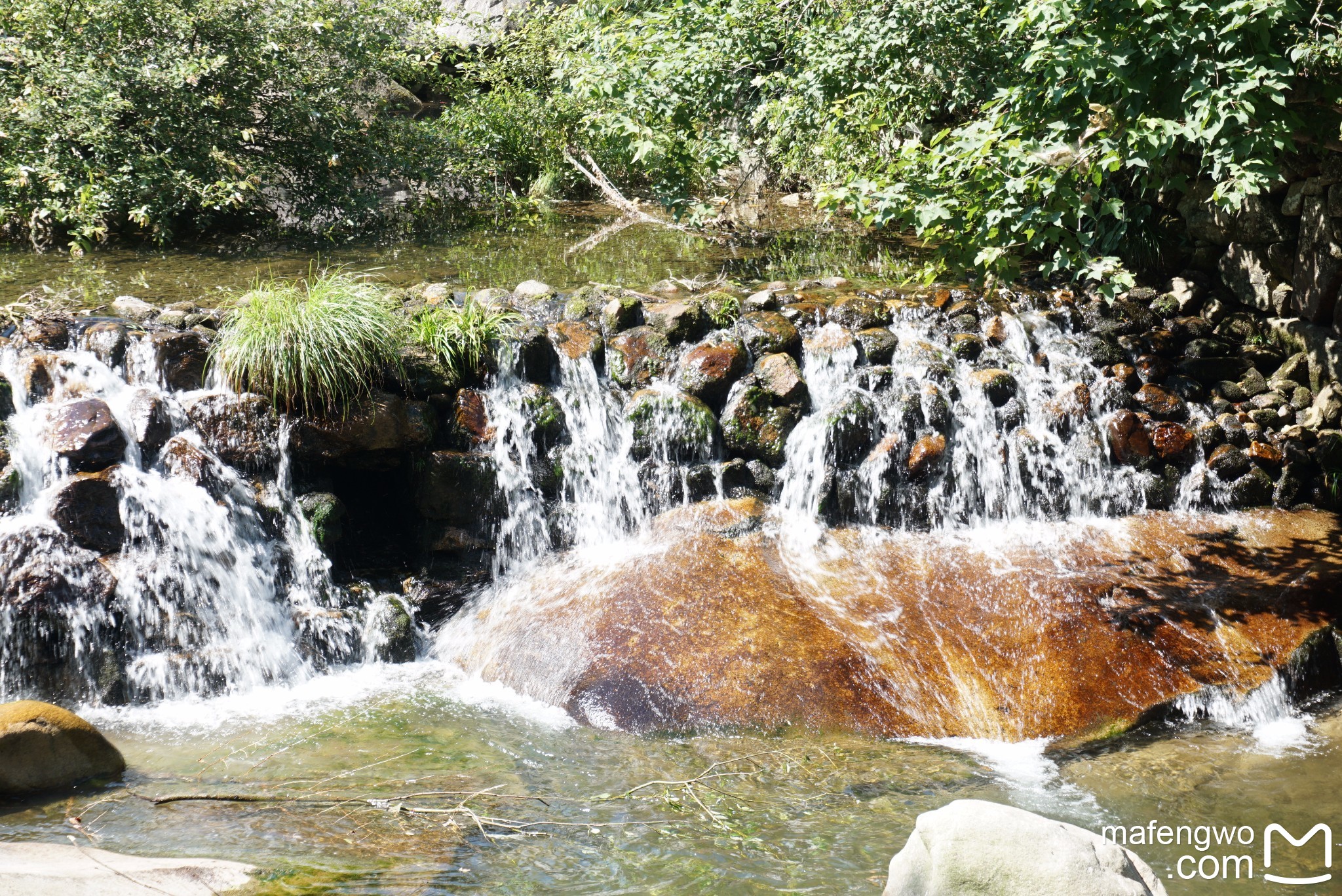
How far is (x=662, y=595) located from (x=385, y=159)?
804 cm

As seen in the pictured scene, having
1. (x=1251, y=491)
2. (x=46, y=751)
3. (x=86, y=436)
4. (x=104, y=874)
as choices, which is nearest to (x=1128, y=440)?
(x=1251, y=491)

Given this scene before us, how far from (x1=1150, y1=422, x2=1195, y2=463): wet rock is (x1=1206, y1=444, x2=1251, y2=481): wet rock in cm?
18

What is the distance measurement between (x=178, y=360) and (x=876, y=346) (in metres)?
4.98

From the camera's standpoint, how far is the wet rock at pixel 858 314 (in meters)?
7.95

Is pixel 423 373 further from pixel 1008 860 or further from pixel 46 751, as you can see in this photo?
pixel 1008 860

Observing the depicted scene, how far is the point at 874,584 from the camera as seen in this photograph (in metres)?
6.25

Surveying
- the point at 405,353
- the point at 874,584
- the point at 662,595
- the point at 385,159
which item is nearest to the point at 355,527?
the point at 405,353

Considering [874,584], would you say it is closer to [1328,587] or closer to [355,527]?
[1328,587]

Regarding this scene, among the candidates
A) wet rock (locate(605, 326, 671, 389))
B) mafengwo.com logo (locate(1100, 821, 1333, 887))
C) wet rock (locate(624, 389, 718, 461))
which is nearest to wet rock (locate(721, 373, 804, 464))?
wet rock (locate(624, 389, 718, 461))

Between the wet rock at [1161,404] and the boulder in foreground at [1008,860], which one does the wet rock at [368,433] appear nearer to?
the boulder in foreground at [1008,860]

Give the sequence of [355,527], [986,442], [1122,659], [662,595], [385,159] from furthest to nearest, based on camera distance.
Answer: [385,159]
[986,442]
[355,527]
[662,595]
[1122,659]

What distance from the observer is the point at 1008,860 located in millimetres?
3051

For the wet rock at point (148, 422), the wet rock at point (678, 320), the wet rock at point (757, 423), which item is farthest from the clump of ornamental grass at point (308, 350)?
the wet rock at point (757, 423)

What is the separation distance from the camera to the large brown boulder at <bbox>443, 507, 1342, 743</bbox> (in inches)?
208
